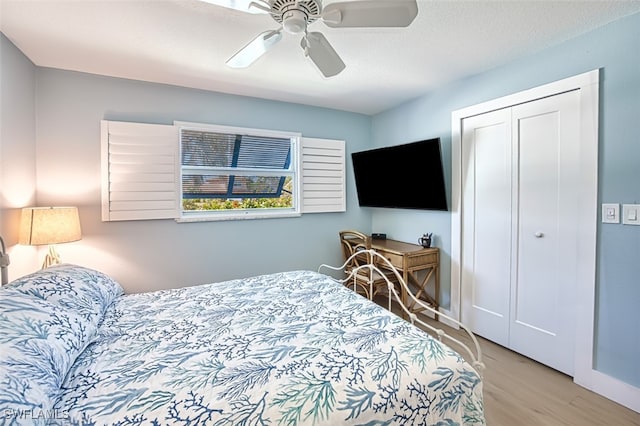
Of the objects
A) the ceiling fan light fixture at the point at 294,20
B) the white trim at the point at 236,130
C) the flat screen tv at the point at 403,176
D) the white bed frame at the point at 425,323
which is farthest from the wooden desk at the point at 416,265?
the ceiling fan light fixture at the point at 294,20

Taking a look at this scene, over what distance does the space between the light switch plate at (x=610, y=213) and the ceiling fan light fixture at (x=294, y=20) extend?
2.11m

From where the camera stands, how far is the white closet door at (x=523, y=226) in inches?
80.7

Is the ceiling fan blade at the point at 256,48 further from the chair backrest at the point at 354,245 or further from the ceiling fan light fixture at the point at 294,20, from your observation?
the chair backrest at the point at 354,245

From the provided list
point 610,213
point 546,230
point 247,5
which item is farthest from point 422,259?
point 247,5

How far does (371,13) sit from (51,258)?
2.78 metres

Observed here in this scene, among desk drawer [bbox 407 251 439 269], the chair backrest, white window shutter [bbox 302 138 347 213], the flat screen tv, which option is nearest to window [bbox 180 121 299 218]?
white window shutter [bbox 302 138 347 213]

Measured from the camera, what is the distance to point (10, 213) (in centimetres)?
198

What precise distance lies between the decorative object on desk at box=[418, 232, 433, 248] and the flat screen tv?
1.13 ft

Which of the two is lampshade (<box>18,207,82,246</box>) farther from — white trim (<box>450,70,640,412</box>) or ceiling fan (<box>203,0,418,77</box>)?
white trim (<box>450,70,640,412</box>)

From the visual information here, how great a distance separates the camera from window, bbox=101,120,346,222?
2545 mm

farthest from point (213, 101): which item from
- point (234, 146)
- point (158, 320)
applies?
point (158, 320)

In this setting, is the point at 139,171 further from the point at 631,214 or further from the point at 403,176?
the point at 631,214

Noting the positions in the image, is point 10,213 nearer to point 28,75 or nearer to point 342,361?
point 28,75

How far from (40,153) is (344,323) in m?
2.71
